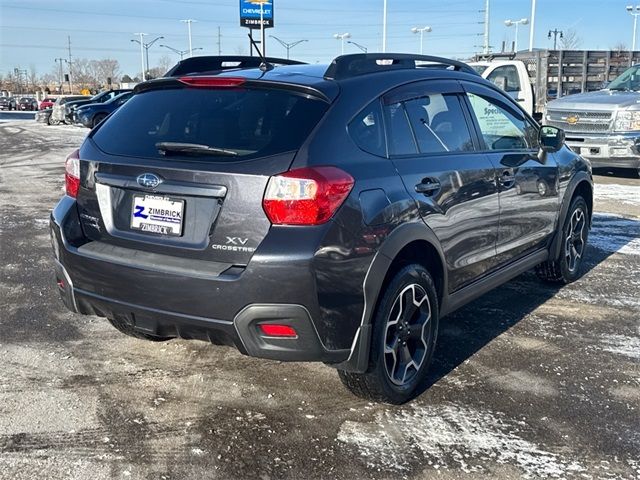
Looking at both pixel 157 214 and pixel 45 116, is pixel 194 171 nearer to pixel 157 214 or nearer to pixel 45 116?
pixel 157 214

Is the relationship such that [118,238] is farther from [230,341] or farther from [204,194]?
[230,341]

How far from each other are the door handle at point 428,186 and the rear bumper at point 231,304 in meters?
0.88

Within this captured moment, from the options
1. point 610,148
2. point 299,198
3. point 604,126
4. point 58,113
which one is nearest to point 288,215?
point 299,198

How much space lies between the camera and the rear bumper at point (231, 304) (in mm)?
2951

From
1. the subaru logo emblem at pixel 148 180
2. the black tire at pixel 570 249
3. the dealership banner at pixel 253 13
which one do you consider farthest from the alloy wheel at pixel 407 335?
the dealership banner at pixel 253 13

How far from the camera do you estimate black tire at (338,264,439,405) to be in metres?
3.31

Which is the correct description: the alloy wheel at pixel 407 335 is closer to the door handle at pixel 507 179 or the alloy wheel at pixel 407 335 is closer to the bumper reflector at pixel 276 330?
the bumper reflector at pixel 276 330

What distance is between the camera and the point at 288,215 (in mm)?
2969

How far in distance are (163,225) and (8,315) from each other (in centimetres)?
232

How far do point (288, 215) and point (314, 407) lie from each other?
3.71 ft

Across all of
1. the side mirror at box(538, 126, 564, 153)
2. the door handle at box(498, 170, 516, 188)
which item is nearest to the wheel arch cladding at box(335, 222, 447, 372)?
the door handle at box(498, 170, 516, 188)

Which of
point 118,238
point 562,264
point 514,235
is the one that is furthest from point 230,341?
point 562,264

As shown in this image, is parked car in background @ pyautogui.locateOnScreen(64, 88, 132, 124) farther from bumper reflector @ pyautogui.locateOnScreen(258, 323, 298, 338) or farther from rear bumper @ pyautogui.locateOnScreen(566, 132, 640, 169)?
bumper reflector @ pyautogui.locateOnScreen(258, 323, 298, 338)

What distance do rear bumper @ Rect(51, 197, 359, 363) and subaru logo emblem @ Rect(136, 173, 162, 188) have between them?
0.39 meters
